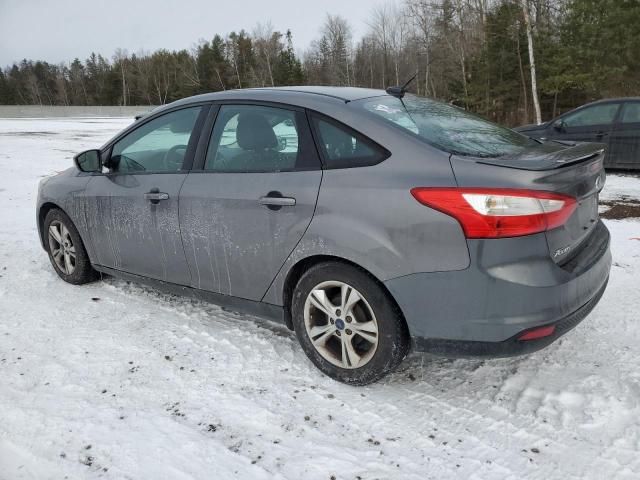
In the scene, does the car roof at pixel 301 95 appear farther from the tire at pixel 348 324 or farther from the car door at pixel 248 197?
the tire at pixel 348 324

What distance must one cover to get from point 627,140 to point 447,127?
7.89 m

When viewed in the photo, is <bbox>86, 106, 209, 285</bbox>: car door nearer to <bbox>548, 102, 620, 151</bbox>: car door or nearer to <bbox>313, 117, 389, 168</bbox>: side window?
<bbox>313, 117, 389, 168</bbox>: side window

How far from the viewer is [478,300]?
2.32m

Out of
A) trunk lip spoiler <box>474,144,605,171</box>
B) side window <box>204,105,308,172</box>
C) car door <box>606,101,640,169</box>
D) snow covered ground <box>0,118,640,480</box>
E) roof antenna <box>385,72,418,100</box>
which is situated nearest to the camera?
snow covered ground <box>0,118,640,480</box>

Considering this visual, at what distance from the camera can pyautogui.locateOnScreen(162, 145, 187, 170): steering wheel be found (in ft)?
11.4

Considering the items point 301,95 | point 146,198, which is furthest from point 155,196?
point 301,95

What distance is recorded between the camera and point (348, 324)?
8.91 ft

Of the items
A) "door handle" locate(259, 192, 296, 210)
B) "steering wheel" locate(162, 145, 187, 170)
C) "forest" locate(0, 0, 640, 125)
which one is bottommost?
"door handle" locate(259, 192, 296, 210)

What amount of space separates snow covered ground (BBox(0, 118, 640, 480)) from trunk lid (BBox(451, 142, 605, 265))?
0.78 metres

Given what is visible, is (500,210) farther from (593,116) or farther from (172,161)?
(593,116)

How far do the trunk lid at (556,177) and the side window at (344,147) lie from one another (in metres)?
0.42

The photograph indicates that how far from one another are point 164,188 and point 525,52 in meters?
32.2

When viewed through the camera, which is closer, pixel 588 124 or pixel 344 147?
pixel 344 147

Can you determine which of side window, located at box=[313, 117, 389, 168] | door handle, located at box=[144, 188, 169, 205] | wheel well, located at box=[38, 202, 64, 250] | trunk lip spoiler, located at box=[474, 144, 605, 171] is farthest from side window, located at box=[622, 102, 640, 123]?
wheel well, located at box=[38, 202, 64, 250]
